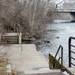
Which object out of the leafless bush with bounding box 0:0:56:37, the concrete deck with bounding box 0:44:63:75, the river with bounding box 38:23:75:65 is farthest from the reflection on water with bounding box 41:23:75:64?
the concrete deck with bounding box 0:44:63:75

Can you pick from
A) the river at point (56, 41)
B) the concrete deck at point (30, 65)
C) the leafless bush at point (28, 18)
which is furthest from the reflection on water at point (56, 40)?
the concrete deck at point (30, 65)

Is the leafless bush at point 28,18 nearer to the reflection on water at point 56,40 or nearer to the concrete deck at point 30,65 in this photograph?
Result: the reflection on water at point 56,40

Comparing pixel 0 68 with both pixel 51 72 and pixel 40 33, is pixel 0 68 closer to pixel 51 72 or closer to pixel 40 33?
pixel 51 72

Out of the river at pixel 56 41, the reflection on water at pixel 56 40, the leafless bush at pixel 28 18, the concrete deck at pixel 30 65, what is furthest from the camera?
the leafless bush at pixel 28 18

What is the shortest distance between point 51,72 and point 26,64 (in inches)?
97.2

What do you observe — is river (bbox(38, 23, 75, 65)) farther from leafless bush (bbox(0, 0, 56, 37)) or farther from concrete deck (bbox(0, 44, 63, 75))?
concrete deck (bbox(0, 44, 63, 75))


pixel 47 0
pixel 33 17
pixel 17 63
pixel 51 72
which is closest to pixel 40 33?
pixel 33 17

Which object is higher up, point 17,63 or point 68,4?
point 68,4

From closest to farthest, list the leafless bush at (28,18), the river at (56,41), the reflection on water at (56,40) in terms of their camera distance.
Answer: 1. the river at (56,41)
2. the reflection on water at (56,40)
3. the leafless bush at (28,18)

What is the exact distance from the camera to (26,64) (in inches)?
453


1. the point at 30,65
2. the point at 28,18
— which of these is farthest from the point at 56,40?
the point at 30,65

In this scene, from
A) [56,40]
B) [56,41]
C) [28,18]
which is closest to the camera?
[56,41]

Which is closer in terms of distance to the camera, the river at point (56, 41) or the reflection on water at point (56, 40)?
the river at point (56, 41)

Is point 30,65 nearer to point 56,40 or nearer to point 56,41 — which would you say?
point 56,41
